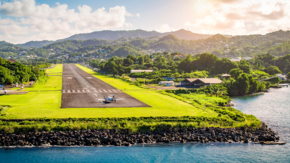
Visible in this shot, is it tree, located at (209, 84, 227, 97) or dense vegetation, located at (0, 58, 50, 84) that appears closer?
tree, located at (209, 84, 227, 97)

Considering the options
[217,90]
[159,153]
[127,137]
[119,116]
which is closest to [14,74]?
[119,116]

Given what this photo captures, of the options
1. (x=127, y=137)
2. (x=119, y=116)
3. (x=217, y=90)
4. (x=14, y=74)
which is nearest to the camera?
(x=127, y=137)

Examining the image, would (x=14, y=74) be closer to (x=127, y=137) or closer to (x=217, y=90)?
(x=127, y=137)

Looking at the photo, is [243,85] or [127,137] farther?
[243,85]

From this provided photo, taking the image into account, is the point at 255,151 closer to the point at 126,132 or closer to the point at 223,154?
the point at 223,154

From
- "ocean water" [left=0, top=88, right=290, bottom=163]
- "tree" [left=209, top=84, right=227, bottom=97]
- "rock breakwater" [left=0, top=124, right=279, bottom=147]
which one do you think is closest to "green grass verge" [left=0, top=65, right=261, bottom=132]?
"rock breakwater" [left=0, top=124, right=279, bottom=147]

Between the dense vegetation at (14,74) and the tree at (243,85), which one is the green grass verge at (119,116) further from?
the tree at (243,85)

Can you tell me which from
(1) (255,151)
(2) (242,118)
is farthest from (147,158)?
(2) (242,118)

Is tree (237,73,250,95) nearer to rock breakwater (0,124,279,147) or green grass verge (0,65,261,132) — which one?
green grass verge (0,65,261,132)

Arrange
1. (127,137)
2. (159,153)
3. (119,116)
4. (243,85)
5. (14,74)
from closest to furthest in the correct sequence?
(159,153) → (127,137) → (119,116) → (14,74) → (243,85)
